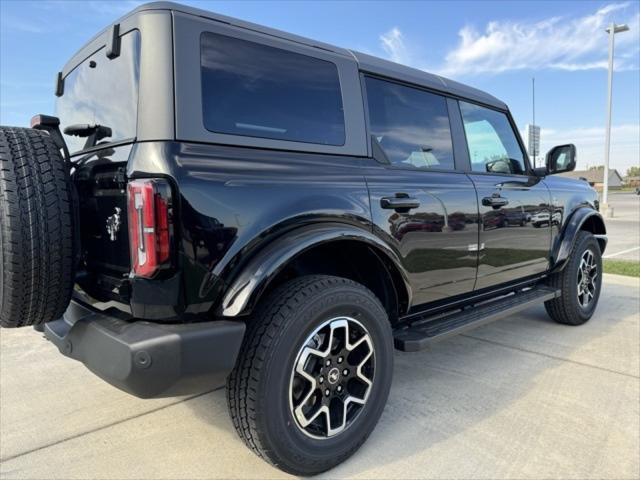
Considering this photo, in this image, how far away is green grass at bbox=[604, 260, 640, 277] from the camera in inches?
270

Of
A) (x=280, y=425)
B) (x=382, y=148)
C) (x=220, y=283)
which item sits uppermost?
(x=382, y=148)

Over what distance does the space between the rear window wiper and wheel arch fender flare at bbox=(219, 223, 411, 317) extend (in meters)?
0.90

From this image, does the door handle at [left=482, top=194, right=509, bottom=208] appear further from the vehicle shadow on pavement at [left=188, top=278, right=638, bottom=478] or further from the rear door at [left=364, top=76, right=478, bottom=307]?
the vehicle shadow on pavement at [left=188, top=278, right=638, bottom=478]

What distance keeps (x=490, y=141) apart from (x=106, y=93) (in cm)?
277

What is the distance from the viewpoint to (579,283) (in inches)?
170

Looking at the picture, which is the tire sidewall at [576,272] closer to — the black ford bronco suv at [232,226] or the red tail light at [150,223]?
the black ford bronco suv at [232,226]

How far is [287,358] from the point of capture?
6.15 feet

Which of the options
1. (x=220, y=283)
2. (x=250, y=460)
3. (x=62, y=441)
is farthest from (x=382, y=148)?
(x=62, y=441)

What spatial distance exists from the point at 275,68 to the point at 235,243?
2.95ft

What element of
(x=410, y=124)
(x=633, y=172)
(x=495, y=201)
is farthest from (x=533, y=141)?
(x=633, y=172)

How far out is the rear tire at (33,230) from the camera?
1748mm

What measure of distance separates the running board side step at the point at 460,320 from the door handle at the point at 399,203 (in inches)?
28.7

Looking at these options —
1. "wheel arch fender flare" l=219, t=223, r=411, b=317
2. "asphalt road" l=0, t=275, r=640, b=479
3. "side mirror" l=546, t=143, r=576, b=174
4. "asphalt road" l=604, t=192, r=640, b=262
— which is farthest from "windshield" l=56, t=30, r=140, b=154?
"asphalt road" l=604, t=192, r=640, b=262

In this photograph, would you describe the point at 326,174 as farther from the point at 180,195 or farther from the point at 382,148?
the point at 180,195
